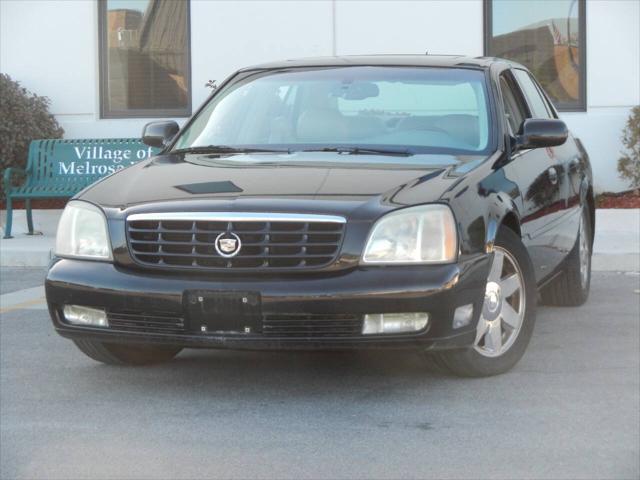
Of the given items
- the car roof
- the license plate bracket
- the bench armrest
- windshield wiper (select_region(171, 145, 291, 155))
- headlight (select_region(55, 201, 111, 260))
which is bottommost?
the bench armrest

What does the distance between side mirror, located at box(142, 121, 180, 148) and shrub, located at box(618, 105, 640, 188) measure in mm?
7669

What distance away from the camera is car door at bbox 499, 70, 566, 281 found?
682cm

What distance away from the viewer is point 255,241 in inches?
223

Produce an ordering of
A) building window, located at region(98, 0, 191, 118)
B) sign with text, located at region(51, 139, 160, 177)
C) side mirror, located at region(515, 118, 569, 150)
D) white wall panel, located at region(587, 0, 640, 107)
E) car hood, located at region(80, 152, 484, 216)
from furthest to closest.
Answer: building window, located at region(98, 0, 191, 118) → white wall panel, located at region(587, 0, 640, 107) → sign with text, located at region(51, 139, 160, 177) → side mirror, located at region(515, 118, 569, 150) → car hood, located at region(80, 152, 484, 216)

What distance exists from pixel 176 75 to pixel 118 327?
33.7 ft

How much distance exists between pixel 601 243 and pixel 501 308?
19.6 feet

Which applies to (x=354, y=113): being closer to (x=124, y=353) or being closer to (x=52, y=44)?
(x=124, y=353)

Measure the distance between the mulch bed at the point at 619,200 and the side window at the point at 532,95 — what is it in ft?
16.9

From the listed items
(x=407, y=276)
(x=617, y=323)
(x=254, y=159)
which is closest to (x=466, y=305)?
(x=407, y=276)

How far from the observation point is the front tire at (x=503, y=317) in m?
6.18

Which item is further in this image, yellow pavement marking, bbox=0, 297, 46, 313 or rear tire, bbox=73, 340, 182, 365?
yellow pavement marking, bbox=0, 297, 46, 313

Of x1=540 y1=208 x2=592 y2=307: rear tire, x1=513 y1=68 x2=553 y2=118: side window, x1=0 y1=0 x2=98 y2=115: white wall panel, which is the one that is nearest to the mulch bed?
x1=540 y1=208 x2=592 y2=307: rear tire

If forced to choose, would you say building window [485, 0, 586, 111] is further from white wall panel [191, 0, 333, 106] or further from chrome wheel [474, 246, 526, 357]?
chrome wheel [474, 246, 526, 357]

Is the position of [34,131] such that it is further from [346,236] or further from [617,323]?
[346,236]
